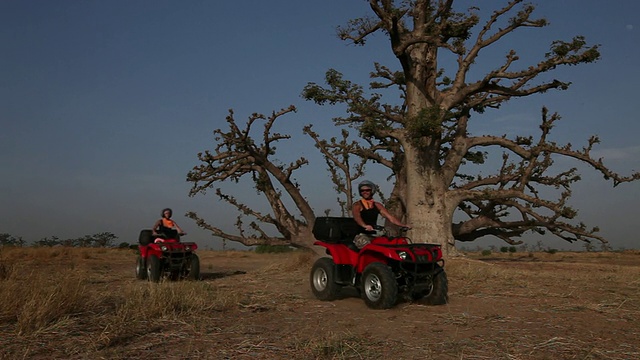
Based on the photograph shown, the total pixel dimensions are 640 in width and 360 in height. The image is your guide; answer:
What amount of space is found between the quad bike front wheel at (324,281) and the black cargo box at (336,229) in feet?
1.40

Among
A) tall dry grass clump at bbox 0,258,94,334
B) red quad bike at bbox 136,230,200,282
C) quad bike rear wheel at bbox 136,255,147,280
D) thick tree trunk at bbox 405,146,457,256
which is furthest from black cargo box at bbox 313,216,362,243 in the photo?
thick tree trunk at bbox 405,146,457,256

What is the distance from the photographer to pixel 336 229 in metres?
9.10

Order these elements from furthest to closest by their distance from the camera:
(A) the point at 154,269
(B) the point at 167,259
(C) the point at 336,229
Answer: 1. (B) the point at 167,259
2. (A) the point at 154,269
3. (C) the point at 336,229

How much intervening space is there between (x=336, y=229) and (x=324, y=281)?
919 mm

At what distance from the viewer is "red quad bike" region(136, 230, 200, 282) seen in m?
12.9

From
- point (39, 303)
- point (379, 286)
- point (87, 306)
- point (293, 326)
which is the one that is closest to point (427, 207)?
point (379, 286)

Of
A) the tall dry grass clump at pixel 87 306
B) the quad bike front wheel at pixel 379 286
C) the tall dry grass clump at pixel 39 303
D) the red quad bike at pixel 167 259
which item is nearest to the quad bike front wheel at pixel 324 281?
the quad bike front wheel at pixel 379 286

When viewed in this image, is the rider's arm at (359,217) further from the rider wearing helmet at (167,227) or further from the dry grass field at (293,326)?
the rider wearing helmet at (167,227)

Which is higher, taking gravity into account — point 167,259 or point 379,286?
point 167,259

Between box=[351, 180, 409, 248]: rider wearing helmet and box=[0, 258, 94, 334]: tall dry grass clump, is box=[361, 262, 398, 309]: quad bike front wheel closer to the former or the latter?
box=[351, 180, 409, 248]: rider wearing helmet

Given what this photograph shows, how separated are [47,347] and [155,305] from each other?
1731 millimetres

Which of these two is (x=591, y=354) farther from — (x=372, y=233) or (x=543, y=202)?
(x=543, y=202)

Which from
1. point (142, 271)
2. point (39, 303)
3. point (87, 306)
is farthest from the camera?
point (142, 271)

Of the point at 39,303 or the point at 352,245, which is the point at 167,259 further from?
the point at 39,303
